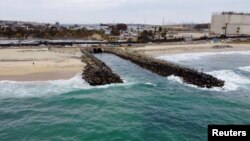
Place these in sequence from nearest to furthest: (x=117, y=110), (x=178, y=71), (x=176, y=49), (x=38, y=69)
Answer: (x=117, y=110) → (x=38, y=69) → (x=178, y=71) → (x=176, y=49)

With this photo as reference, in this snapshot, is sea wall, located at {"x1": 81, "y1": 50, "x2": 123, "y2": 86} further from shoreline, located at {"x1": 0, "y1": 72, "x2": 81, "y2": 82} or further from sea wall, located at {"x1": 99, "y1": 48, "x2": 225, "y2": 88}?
sea wall, located at {"x1": 99, "y1": 48, "x2": 225, "y2": 88}

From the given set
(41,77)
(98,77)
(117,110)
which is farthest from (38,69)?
(117,110)

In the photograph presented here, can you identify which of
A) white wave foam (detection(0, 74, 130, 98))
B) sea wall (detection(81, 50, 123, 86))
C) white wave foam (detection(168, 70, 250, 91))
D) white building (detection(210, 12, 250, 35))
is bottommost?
white wave foam (detection(168, 70, 250, 91))

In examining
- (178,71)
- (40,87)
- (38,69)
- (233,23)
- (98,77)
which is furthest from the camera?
(233,23)

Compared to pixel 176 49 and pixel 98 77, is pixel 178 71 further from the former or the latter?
pixel 176 49

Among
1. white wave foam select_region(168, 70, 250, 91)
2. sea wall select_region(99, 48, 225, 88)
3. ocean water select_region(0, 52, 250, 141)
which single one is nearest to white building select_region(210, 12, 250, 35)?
sea wall select_region(99, 48, 225, 88)

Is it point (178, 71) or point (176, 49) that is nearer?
point (178, 71)

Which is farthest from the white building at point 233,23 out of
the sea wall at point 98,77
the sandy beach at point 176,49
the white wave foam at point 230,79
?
the sea wall at point 98,77
